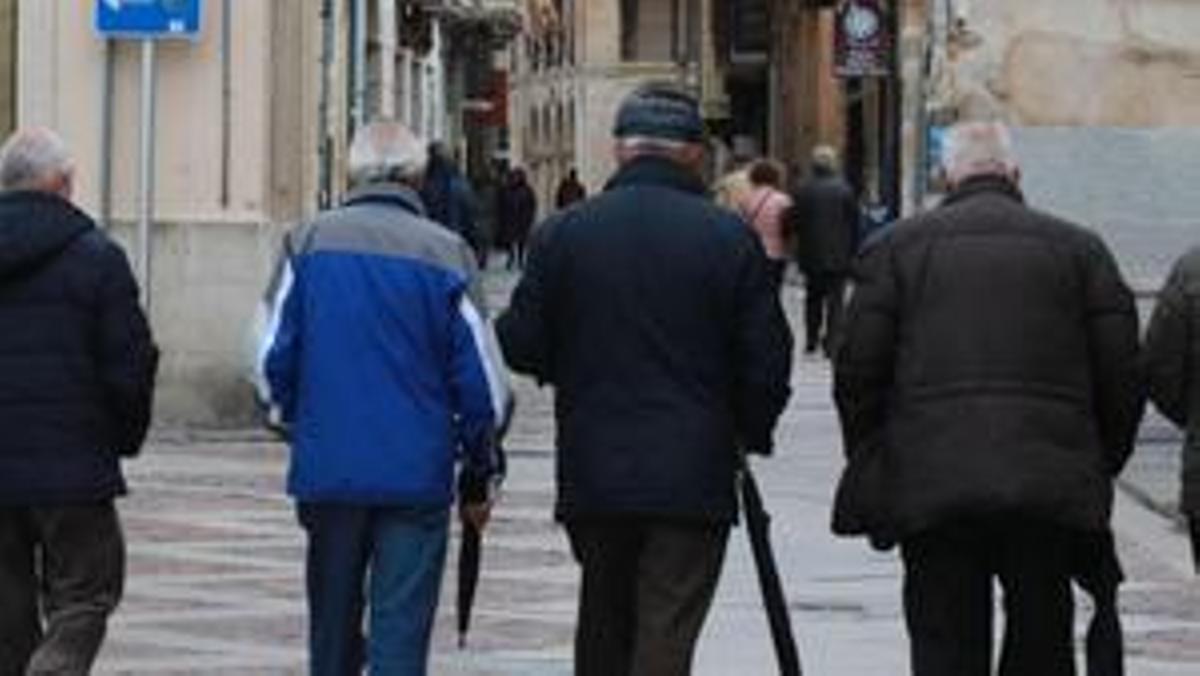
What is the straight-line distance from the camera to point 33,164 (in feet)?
32.7

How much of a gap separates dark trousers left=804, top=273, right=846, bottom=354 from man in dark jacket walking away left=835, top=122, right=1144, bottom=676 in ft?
64.4

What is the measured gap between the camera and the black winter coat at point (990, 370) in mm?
8766

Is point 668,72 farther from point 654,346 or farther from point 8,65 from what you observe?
point 654,346

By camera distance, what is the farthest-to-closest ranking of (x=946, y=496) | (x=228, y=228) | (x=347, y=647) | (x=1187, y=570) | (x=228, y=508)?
(x=228, y=228), (x=228, y=508), (x=1187, y=570), (x=347, y=647), (x=946, y=496)

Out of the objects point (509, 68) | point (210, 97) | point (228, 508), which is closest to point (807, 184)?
point (210, 97)

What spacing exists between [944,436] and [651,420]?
0.83 metres

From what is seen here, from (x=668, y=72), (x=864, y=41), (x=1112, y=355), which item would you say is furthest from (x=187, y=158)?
(x=668, y=72)

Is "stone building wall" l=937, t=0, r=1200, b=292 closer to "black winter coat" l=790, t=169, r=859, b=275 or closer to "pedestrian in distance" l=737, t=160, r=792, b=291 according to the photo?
"pedestrian in distance" l=737, t=160, r=792, b=291

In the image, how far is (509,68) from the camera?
80.3 meters

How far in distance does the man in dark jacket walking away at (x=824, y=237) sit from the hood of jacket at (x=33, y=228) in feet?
64.0

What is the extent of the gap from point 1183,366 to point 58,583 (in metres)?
3.36

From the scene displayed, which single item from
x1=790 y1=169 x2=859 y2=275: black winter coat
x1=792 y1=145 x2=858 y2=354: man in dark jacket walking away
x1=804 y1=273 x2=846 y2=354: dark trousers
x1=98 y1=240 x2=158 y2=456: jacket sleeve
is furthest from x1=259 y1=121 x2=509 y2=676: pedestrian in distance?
x1=790 y1=169 x2=859 y2=275: black winter coat

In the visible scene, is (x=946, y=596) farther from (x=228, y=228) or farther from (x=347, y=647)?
(x=228, y=228)

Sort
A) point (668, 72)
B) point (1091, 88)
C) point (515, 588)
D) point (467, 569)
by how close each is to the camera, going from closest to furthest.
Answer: point (467, 569) → point (515, 588) → point (1091, 88) → point (668, 72)
